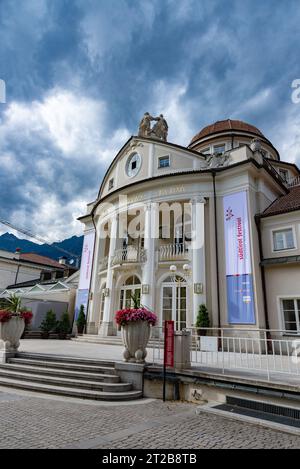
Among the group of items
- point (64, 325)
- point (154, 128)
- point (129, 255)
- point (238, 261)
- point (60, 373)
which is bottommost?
point (60, 373)

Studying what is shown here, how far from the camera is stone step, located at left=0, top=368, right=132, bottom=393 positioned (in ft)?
21.6

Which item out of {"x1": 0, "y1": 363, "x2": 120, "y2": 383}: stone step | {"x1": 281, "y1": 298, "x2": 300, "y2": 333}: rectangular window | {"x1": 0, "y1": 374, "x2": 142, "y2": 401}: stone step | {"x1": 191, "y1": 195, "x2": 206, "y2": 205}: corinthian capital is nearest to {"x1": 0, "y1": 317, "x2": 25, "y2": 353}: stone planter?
{"x1": 0, "y1": 363, "x2": 120, "y2": 383}: stone step

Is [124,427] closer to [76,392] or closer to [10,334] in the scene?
[76,392]

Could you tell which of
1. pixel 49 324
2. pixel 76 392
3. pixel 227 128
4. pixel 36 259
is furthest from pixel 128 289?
pixel 36 259

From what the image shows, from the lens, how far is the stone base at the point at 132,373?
22.4 feet

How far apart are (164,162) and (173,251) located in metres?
5.79

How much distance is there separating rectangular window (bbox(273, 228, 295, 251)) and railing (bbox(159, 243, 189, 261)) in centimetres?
434

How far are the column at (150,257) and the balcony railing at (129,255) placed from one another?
0.34 meters

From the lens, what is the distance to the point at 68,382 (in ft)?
22.7

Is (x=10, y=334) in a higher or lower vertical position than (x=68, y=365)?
higher

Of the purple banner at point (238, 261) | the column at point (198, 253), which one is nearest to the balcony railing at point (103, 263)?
the column at point (198, 253)

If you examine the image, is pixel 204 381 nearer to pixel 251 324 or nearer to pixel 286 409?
pixel 286 409

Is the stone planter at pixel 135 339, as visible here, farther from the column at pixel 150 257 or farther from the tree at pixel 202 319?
the column at pixel 150 257

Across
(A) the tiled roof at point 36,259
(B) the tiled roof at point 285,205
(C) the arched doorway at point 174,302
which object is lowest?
(C) the arched doorway at point 174,302
